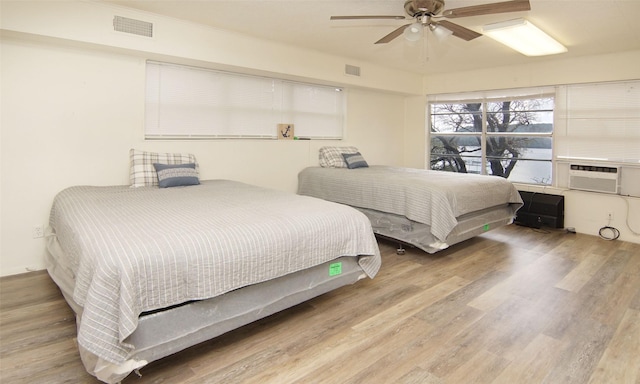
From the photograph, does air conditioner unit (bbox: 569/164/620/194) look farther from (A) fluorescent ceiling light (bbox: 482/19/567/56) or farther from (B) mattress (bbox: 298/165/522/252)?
(A) fluorescent ceiling light (bbox: 482/19/567/56)

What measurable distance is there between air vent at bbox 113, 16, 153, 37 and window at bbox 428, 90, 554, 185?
14.9 ft

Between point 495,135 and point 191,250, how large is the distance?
5.19m

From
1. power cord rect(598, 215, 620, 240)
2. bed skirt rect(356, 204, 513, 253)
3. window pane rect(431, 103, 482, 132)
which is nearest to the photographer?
bed skirt rect(356, 204, 513, 253)

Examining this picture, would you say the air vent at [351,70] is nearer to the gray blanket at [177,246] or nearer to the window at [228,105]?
the window at [228,105]

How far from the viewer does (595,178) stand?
4.49m

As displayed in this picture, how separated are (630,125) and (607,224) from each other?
3.95ft

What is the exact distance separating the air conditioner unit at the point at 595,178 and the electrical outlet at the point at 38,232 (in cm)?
591

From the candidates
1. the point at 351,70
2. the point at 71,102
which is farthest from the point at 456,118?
the point at 71,102

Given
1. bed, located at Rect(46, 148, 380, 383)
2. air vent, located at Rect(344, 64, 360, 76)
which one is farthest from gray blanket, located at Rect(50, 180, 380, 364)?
air vent, located at Rect(344, 64, 360, 76)

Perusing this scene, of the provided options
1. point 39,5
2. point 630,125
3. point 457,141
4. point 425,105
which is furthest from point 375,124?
point 39,5

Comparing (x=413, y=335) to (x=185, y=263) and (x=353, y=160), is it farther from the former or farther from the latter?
(x=353, y=160)

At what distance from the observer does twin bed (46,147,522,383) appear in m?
1.57

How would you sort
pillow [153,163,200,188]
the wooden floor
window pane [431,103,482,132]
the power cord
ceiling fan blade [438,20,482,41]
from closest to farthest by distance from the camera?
1. the wooden floor
2. ceiling fan blade [438,20,482,41]
3. pillow [153,163,200,188]
4. the power cord
5. window pane [431,103,482,132]

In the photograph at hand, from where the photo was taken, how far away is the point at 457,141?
607 cm
